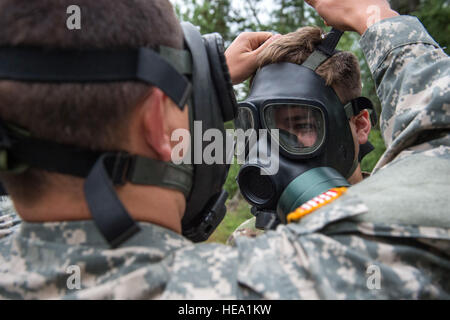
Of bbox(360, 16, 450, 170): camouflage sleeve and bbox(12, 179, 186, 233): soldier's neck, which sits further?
bbox(360, 16, 450, 170): camouflage sleeve

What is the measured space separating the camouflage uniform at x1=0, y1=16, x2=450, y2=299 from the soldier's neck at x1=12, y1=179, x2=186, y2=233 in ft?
0.10

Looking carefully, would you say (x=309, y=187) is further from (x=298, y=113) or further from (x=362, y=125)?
(x=362, y=125)

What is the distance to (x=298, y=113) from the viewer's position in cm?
279

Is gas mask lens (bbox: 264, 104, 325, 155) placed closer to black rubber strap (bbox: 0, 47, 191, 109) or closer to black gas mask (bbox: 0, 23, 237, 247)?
black gas mask (bbox: 0, 23, 237, 247)

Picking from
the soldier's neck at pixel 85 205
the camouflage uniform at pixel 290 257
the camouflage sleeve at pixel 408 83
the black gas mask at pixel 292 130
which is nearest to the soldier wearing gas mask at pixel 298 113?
the black gas mask at pixel 292 130

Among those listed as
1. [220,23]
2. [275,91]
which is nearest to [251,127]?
[275,91]

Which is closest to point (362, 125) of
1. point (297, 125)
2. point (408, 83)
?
point (297, 125)

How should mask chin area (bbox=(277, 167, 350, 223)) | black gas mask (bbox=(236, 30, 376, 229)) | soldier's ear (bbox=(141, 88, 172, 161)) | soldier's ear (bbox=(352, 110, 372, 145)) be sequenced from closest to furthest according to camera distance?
soldier's ear (bbox=(141, 88, 172, 161)), mask chin area (bbox=(277, 167, 350, 223)), black gas mask (bbox=(236, 30, 376, 229)), soldier's ear (bbox=(352, 110, 372, 145))

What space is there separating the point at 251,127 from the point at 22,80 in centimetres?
189

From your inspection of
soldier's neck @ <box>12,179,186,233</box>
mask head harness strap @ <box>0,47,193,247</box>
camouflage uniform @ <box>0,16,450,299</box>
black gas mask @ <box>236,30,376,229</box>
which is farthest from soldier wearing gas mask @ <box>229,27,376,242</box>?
mask head harness strap @ <box>0,47,193,247</box>

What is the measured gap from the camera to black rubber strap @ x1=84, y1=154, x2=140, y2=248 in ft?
4.01

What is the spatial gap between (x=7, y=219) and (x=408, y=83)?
1.99 metres
